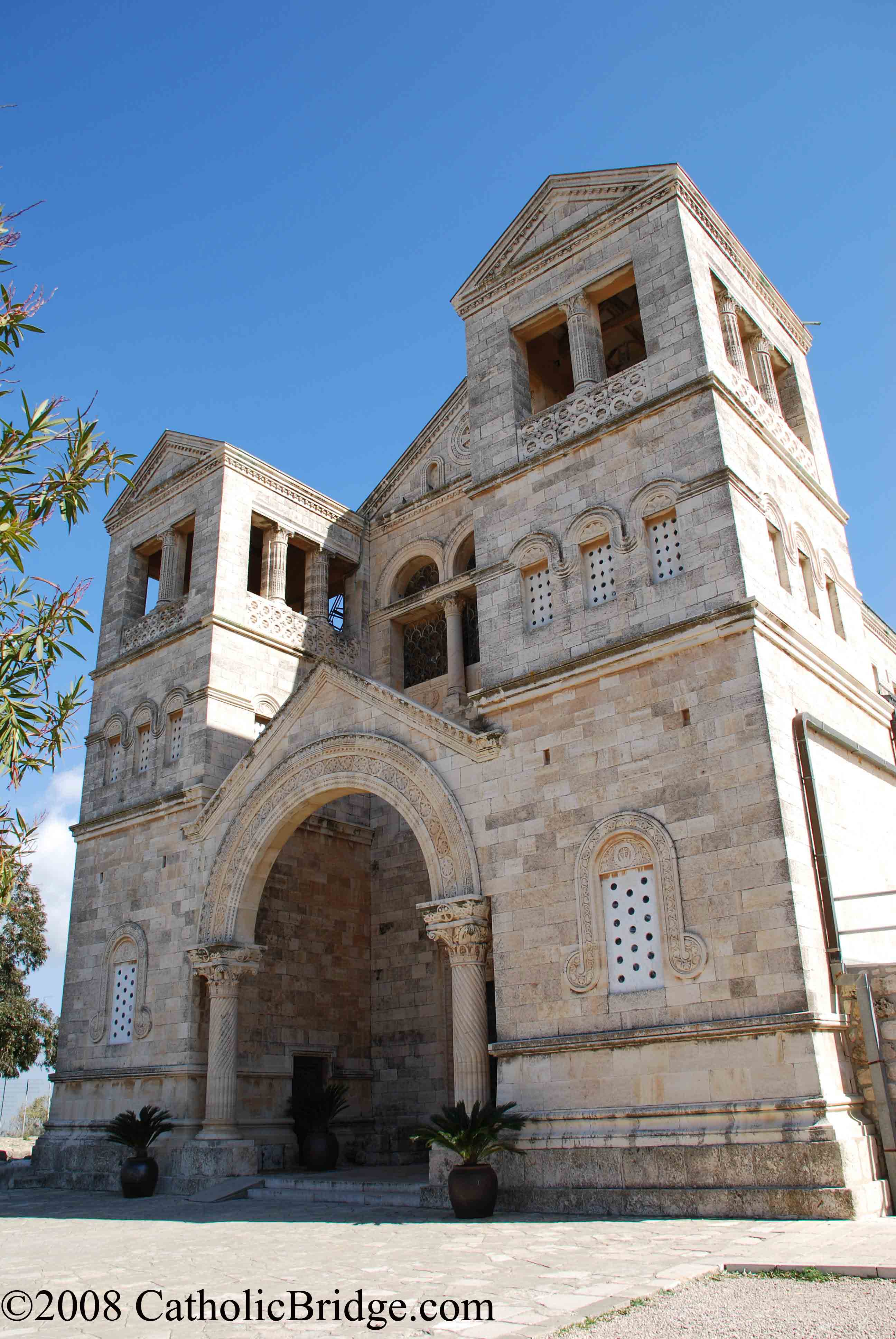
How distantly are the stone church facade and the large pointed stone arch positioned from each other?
0.06 meters

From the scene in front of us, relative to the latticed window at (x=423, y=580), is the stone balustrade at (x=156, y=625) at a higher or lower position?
lower

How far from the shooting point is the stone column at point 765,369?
16.8 metres

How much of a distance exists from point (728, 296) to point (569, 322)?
2.46m

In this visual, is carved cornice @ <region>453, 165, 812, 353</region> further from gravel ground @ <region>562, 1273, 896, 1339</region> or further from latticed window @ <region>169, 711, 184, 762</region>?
gravel ground @ <region>562, 1273, 896, 1339</region>

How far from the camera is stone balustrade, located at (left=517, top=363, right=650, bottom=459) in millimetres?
15227

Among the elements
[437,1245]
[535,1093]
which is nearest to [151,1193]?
[535,1093]

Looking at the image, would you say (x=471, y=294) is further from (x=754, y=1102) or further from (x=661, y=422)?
(x=754, y=1102)

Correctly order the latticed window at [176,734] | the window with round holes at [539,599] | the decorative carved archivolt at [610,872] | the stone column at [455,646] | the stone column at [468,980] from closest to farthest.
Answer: the decorative carved archivolt at [610,872], the stone column at [468,980], the window with round holes at [539,599], the latticed window at [176,734], the stone column at [455,646]

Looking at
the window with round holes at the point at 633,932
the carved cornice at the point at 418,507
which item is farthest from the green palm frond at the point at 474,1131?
the carved cornice at the point at 418,507

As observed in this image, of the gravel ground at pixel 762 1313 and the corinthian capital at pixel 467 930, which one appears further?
the corinthian capital at pixel 467 930

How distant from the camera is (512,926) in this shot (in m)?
13.7

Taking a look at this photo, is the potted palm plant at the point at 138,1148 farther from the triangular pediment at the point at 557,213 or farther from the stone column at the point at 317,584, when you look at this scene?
the triangular pediment at the point at 557,213

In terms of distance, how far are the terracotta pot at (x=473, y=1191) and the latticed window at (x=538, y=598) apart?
281 inches

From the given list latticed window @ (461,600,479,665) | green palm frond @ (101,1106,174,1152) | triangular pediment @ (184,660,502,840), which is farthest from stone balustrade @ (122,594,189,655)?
green palm frond @ (101,1106,174,1152)
